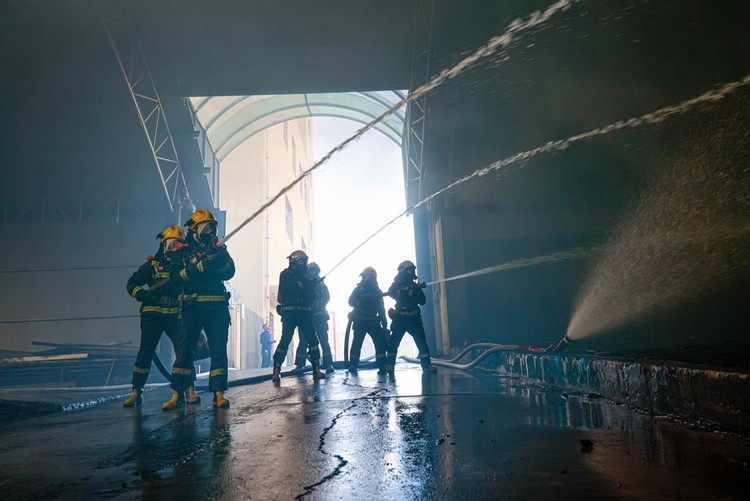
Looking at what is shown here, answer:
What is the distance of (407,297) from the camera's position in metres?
7.84

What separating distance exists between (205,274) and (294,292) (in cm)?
257

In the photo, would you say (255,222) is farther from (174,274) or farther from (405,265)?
(174,274)

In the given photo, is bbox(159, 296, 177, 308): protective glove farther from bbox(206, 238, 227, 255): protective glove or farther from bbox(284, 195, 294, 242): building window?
bbox(284, 195, 294, 242): building window

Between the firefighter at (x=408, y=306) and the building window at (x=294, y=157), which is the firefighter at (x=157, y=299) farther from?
the building window at (x=294, y=157)

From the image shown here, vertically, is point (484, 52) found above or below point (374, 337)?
above

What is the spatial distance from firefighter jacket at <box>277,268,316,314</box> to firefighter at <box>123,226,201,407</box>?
1973 mm

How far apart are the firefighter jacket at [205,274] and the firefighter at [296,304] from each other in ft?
7.51

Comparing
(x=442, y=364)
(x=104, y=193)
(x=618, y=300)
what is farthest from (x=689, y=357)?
(x=104, y=193)

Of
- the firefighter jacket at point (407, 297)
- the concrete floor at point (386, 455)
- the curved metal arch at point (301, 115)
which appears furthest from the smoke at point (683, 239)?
the curved metal arch at point (301, 115)

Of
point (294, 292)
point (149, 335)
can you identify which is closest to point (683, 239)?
point (294, 292)

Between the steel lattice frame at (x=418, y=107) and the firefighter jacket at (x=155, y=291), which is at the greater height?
the steel lattice frame at (x=418, y=107)

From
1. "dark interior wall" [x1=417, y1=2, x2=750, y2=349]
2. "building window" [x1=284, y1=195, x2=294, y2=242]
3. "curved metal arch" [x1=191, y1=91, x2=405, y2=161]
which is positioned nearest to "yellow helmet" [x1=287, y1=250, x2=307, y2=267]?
"dark interior wall" [x1=417, y1=2, x2=750, y2=349]

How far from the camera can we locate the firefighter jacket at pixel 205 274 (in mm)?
4559

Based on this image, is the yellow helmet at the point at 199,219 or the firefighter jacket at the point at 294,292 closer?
the yellow helmet at the point at 199,219
